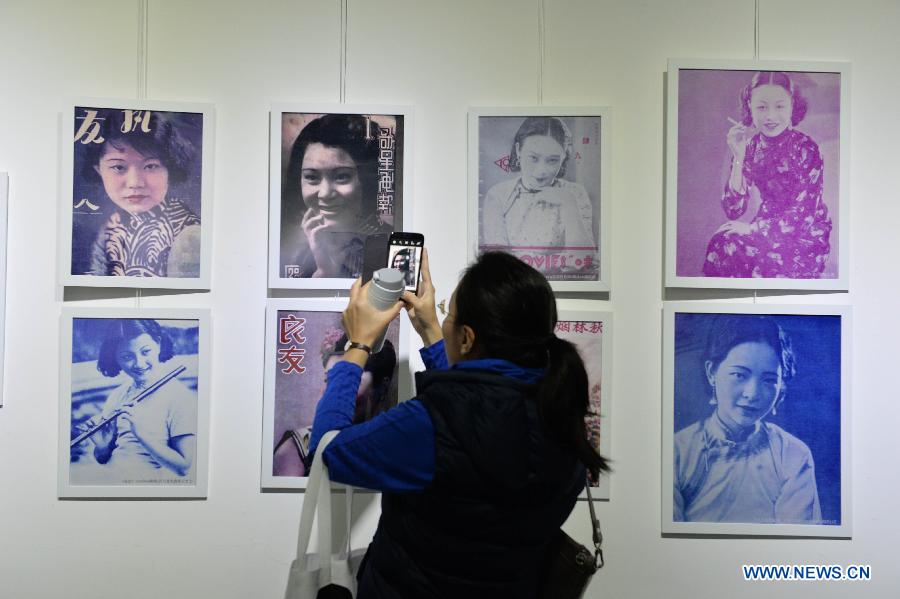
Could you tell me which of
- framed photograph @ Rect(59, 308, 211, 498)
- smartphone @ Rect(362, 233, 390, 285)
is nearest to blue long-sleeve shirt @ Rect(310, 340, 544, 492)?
smartphone @ Rect(362, 233, 390, 285)

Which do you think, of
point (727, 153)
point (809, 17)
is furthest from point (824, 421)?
point (809, 17)

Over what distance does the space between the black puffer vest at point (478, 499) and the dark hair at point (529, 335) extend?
0.04 meters

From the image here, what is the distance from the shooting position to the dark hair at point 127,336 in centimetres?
164

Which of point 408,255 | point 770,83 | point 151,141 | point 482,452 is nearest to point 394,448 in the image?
point 482,452

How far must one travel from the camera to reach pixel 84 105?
163cm

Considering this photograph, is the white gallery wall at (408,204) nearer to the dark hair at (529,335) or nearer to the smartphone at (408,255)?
the smartphone at (408,255)

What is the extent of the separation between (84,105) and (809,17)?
188cm

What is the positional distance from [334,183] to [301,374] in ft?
1.62

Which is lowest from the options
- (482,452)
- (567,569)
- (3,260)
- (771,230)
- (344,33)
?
(567,569)

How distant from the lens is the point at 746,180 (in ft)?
5.42

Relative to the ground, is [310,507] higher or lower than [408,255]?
lower

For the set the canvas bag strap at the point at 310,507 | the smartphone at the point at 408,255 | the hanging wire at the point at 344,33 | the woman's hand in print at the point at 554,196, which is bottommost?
the canvas bag strap at the point at 310,507

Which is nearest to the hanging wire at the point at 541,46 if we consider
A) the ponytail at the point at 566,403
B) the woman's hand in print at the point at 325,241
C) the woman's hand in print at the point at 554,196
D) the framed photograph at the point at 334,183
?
the woman's hand in print at the point at 554,196

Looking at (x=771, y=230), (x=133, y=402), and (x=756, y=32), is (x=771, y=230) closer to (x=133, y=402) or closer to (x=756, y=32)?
(x=756, y=32)
